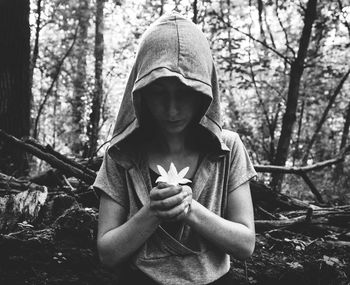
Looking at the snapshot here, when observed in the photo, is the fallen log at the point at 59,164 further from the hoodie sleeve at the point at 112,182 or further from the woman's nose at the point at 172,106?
the woman's nose at the point at 172,106

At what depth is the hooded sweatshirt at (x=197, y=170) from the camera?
1.49 metres

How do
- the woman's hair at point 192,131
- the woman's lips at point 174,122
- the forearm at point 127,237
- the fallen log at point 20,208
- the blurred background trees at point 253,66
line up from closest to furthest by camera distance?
1. the forearm at point 127,237
2. the woman's lips at point 174,122
3. the woman's hair at point 192,131
4. the fallen log at point 20,208
5. the blurred background trees at point 253,66

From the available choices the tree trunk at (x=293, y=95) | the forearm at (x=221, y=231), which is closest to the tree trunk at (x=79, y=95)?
the tree trunk at (x=293, y=95)

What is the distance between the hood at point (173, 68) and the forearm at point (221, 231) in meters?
0.35

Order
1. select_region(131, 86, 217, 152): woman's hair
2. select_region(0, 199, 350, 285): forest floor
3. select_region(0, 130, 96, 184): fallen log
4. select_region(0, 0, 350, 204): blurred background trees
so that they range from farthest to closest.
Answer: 1. select_region(0, 0, 350, 204): blurred background trees
2. select_region(0, 130, 96, 184): fallen log
3. select_region(0, 199, 350, 285): forest floor
4. select_region(131, 86, 217, 152): woman's hair

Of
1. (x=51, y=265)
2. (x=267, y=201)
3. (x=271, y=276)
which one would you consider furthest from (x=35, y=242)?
(x=267, y=201)

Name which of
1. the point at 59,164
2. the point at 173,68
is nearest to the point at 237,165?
the point at 173,68

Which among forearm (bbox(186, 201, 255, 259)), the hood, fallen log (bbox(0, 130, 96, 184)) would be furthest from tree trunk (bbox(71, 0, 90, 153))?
forearm (bbox(186, 201, 255, 259))

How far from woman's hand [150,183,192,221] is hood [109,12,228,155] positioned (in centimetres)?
43

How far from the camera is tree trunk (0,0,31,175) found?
4.84 meters

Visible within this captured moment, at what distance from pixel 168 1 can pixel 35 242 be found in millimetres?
6245

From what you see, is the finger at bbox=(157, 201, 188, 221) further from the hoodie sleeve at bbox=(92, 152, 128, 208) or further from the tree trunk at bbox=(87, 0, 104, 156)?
the tree trunk at bbox=(87, 0, 104, 156)

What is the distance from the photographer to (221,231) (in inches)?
57.1

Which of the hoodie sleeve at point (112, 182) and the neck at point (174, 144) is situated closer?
the hoodie sleeve at point (112, 182)
